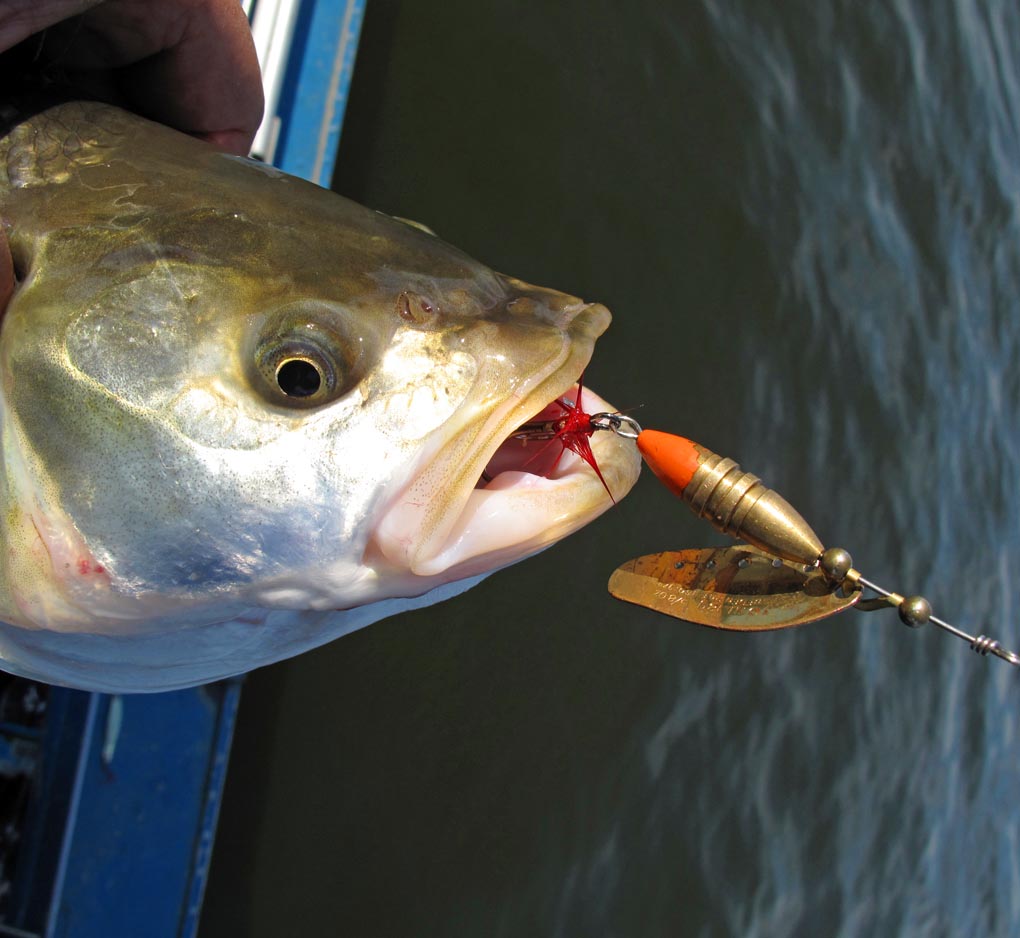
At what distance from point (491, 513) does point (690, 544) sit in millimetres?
3258

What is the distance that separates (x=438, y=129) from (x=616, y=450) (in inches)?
144

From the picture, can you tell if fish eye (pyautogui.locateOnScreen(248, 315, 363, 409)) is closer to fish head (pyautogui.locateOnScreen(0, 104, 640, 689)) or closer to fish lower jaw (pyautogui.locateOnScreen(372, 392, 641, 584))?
fish head (pyautogui.locateOnScreen(0, 104, 640, 689))

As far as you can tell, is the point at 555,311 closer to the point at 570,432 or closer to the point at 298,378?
the point at 570,432

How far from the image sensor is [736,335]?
538 centimetres

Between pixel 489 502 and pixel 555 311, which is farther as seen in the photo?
pixel 555 311

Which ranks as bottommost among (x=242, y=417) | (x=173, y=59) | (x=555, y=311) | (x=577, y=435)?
(x=242, y=417)

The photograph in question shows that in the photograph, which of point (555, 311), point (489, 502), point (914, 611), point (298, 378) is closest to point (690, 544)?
A: point (914, 611)

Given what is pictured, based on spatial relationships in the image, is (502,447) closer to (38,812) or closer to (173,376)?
(173,376)

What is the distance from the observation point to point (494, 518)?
5.44 ft

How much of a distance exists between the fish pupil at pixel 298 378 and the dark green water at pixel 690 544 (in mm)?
2819

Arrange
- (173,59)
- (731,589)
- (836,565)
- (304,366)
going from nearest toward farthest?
(304,366) < (836,565) < (731,589) < (173,59)

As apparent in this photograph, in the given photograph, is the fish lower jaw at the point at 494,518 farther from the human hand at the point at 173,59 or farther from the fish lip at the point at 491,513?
the human hand at the point at 173,59

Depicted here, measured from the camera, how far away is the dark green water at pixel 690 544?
4176 mm

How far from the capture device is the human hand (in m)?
2.28
